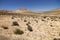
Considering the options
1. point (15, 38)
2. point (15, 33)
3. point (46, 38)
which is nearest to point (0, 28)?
point (15, 33)

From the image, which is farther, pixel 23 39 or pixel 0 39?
pixel 23 39

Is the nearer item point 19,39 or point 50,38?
point 19,39

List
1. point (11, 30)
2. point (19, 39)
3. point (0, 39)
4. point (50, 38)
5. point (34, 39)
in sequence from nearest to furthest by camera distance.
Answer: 1. point (0, 39)
2. point (19, 39)
3. point (34, 39)
4. point (50, 38)
5. point (11, 30)

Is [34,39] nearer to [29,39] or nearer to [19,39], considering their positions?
[29,39]

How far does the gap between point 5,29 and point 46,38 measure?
5.75 m

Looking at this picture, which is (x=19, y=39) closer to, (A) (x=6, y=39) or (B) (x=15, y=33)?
(A) (x=6, y=39)

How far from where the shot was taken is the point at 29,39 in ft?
59.7

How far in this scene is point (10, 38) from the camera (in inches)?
687

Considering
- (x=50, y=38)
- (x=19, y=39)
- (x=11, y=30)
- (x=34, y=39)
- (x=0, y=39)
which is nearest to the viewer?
(x=0, y=39)

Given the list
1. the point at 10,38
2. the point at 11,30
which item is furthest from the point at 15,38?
the point at 11,30

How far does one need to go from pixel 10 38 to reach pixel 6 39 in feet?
2.76

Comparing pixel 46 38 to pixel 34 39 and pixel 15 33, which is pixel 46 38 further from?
pixel 15 33

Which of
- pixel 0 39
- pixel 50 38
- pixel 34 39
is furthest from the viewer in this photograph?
pixel 50 38

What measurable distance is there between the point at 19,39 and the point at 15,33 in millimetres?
3148
